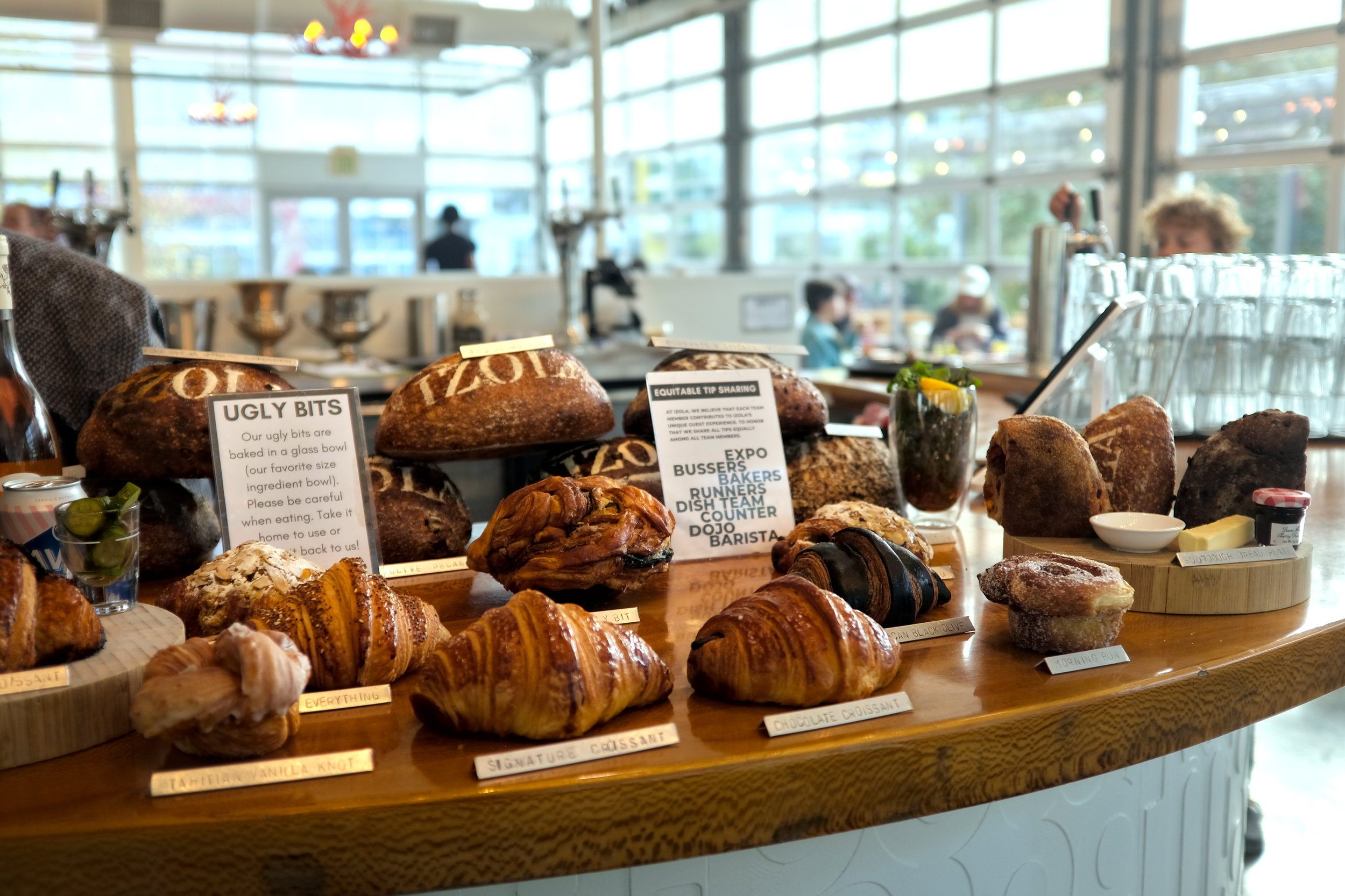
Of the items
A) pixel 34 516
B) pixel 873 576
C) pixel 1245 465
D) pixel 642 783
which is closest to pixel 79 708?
pixel 34 516

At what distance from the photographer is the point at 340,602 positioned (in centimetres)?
86

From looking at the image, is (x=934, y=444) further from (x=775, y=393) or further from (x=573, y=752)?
(x=573, y=752)

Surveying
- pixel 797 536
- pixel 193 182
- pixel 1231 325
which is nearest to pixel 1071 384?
pixel 1231 325

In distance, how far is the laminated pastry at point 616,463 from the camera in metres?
1.32

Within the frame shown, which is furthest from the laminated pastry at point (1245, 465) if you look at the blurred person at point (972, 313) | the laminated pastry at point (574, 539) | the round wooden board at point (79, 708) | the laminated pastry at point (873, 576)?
the blurred person at point (972, 313)

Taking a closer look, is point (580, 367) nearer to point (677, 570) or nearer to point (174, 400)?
point (677, 570)

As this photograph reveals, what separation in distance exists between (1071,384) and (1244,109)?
514 cm

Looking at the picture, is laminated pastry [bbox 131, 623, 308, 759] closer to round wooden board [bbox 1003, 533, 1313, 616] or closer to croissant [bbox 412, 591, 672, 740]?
croissant [bbox 412, 591, 672, 740]

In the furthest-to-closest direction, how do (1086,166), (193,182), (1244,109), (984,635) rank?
(193,182) < (1086,166) < (1244,109) < (984,635)

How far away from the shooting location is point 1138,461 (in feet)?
4.01

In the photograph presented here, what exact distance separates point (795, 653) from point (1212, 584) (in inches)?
18.6

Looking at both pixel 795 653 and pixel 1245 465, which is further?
pixel 1245 465

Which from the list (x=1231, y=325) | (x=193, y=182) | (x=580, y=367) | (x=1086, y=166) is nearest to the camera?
(x=580, y=367)

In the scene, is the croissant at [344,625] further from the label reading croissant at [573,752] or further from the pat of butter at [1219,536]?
the pat of butter at [1219,536]
